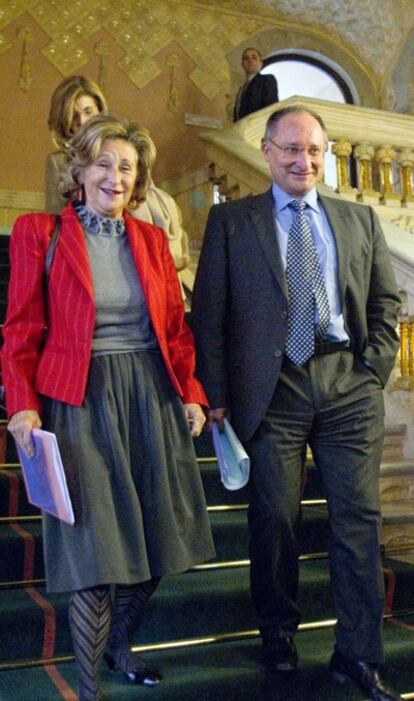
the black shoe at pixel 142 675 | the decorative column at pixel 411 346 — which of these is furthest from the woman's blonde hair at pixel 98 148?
the decorative column at pixel 411 346

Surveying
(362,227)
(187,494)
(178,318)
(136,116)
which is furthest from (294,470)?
(136,116)

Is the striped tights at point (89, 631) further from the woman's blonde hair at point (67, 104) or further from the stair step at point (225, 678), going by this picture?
the woman's blonde hair at point (67, 104)

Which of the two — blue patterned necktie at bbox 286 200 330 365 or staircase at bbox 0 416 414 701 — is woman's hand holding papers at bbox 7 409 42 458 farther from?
blue patterned necktie at bbox 286 200 330 365

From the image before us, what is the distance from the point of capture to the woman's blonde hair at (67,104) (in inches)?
123

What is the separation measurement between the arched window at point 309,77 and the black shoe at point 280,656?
8463 mm

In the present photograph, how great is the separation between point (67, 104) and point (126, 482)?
1.56 meters

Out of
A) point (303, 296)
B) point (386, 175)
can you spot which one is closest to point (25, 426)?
point (303, 296)

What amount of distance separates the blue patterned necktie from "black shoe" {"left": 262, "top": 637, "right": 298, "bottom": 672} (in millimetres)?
817

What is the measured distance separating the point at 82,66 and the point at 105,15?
2.12 ft

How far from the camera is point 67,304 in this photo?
2209 mm

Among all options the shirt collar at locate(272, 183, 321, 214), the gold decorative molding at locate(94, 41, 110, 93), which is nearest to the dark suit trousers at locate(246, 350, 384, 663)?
the shirt collar at locate(272, 183, 321, 214)

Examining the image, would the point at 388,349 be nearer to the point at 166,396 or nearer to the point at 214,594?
the point at 166,396

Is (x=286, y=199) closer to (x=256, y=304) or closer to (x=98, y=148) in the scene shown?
(x=256, y=304)

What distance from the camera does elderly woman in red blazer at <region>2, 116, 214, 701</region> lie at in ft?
6.95
